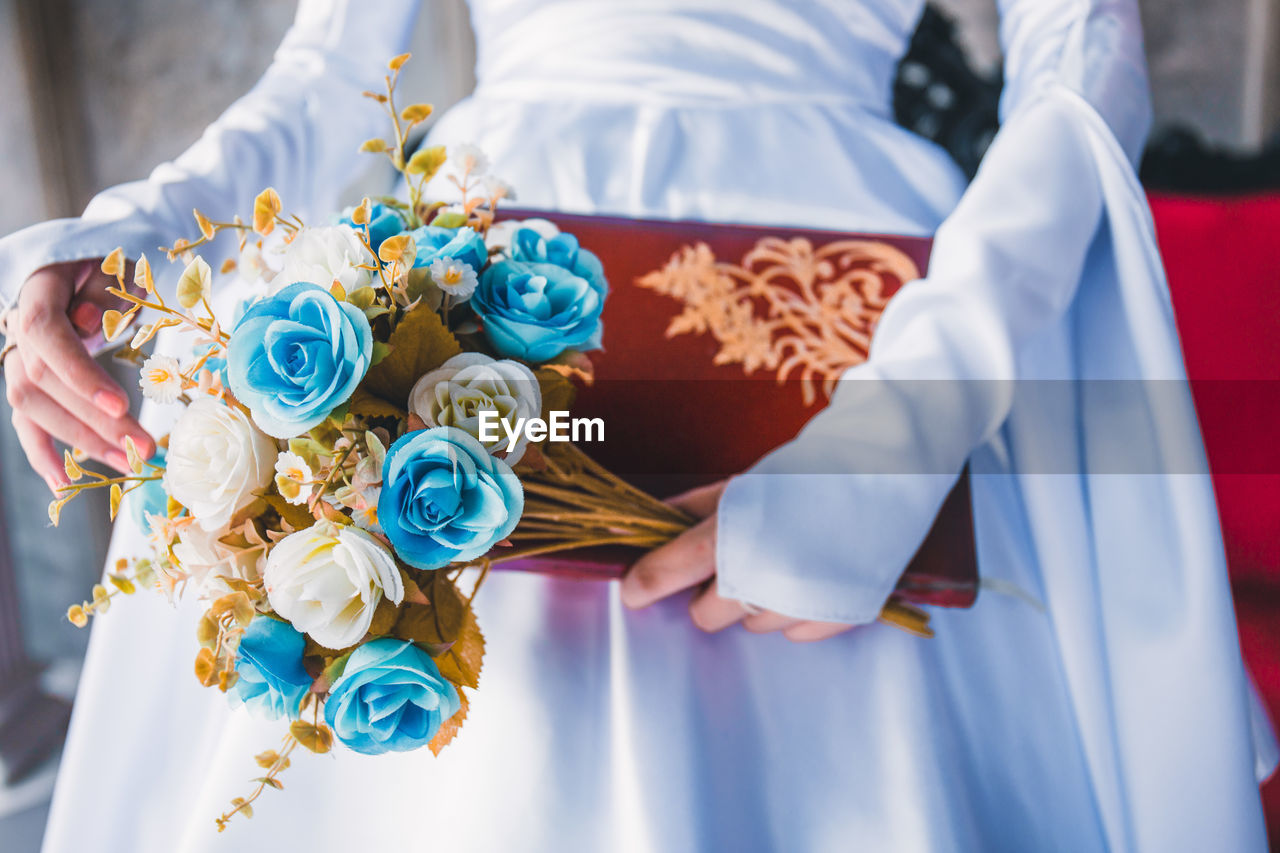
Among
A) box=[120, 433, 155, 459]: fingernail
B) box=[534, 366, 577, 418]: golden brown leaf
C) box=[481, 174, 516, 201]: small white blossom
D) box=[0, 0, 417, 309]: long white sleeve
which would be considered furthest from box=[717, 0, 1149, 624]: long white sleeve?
box=[0, 0, 417, 309]: long white sleeve

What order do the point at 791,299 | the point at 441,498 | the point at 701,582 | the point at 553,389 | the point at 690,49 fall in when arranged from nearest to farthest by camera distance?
the point at 441,498 < the point at 553,389 < the point at 701,582 < the point at 791,299 < the point at 690,49

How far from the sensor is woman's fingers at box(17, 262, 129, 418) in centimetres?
47

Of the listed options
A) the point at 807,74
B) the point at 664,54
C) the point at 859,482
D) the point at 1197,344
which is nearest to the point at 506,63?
the point at 664,54

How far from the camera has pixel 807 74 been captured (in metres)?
0.80

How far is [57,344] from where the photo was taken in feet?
1.58

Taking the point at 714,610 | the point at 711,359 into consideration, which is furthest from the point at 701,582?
the point at 711,359

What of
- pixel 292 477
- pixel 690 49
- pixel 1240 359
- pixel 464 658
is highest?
pixel 690 49

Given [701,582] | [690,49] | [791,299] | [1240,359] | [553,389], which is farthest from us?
[1240,359]

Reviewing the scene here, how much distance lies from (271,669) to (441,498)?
0.11m

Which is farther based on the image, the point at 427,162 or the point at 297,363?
the point at 427,162

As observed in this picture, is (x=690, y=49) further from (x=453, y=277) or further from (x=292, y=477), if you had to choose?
(x=292, y=477)

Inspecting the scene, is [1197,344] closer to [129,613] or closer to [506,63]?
[506,63]

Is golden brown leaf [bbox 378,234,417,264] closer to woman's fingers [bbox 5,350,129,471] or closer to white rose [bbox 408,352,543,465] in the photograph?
white rose [bbox 408,352,543,465]

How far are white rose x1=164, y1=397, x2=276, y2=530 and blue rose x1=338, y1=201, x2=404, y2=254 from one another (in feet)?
0.45
